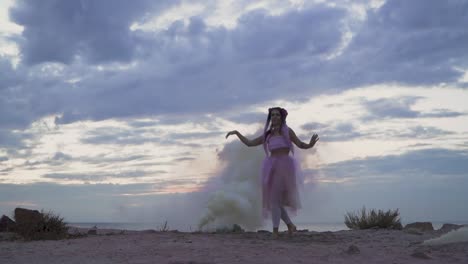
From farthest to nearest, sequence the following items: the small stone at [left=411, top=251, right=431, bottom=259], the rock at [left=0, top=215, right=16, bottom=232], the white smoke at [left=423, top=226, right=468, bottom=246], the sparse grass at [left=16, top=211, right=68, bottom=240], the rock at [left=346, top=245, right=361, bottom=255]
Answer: the rock at [left=0, top=215, right=16, bottom=232]
the sparse grass at [left=16, top=211, right=68, bottom=240]
the white smoke at [left=423, top=226, right=468, bottom=246]
the rock at [left=346, top=245, right=361, bottom=255]
the small stone at [left=411, top=251, right=431, bottom=259]

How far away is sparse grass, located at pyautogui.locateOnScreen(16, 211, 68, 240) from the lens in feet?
34.0

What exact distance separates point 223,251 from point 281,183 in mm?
3261

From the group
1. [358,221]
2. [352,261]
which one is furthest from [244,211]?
[352,261]

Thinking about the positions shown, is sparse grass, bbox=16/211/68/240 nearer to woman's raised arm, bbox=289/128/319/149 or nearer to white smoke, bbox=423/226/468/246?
woman's raised arm, bbox=289/128/319/149

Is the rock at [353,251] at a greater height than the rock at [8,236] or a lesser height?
lesser

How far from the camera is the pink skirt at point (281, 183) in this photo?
10.5m

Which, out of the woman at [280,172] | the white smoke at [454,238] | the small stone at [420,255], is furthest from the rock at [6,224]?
the white smoke at [454,238]

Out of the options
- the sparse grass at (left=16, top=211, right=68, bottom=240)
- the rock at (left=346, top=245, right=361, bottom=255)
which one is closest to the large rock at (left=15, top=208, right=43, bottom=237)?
the sparse grass at (left=16, top=211, right=68, bottom=240)

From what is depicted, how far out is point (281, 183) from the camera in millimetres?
10508

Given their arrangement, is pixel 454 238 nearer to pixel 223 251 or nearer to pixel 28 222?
pixel 223 251

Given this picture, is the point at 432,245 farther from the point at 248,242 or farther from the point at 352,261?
the point at 248,242

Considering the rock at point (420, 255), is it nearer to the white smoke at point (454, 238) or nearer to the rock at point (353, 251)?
the rock at point (353, 251)

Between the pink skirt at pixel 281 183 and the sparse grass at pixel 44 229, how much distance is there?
4326mm

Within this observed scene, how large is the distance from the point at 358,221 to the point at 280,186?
4021 millimetres
